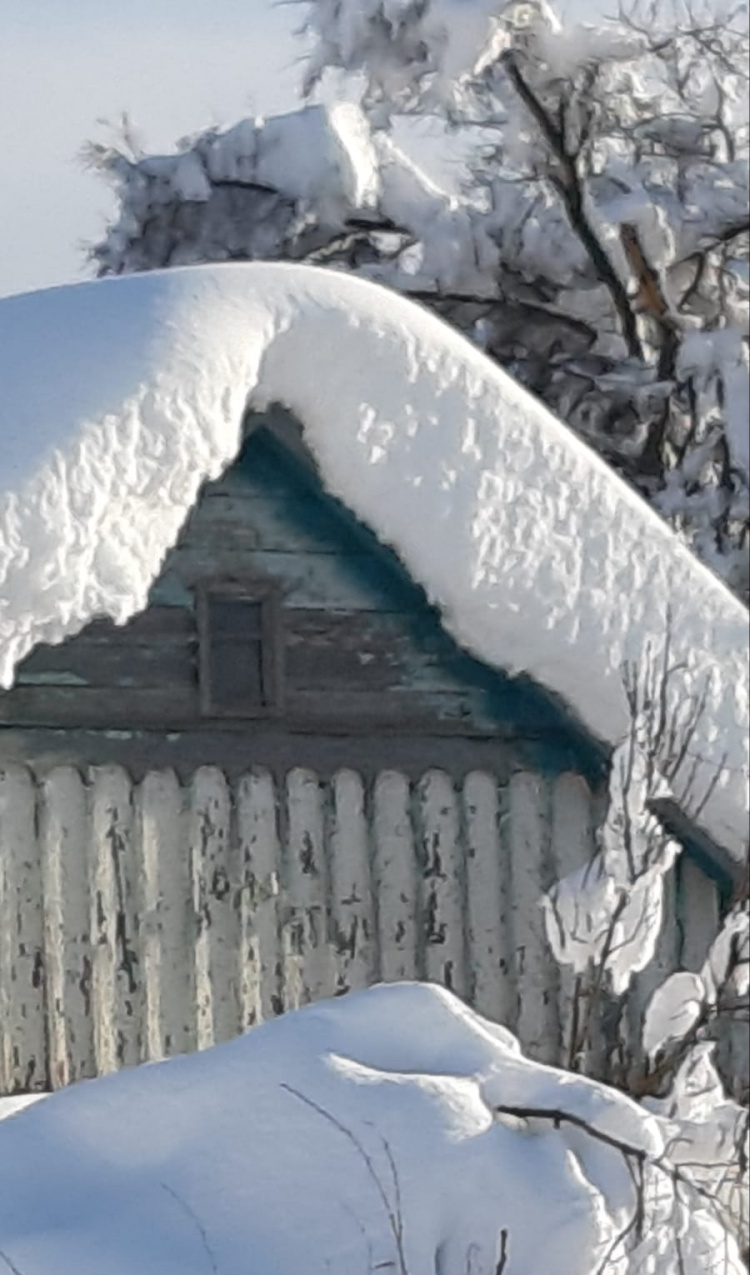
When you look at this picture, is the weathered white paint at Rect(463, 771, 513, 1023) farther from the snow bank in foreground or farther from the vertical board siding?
the snow bank in foreground

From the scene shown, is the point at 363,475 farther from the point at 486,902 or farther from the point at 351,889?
the point at 486,902

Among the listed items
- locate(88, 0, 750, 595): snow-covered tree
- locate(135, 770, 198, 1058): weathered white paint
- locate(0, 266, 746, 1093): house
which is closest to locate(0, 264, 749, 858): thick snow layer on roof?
locate(0, 266, 746, 1093): house

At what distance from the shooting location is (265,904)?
17.3ft

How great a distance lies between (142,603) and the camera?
188 inches

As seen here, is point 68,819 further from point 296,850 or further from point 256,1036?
point 256,1036

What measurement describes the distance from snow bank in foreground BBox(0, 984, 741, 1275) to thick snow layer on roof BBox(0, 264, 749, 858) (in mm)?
1164

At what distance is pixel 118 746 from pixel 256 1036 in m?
1.42

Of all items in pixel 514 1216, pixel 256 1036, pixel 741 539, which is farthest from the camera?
pixel 741 539

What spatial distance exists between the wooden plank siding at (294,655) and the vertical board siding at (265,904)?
96 millimetres

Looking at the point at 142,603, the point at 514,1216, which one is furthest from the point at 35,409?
the point at 514,1216

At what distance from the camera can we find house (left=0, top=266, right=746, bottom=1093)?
16.3 ft

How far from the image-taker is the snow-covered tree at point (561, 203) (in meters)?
10.3

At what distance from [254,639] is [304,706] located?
183 millimetres

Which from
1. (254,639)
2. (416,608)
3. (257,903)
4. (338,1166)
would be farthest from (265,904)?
(338,1166)
